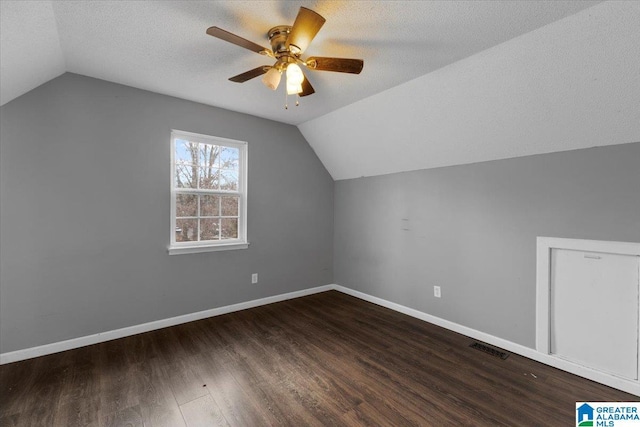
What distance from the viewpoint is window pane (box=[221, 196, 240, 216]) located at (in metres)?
3.52

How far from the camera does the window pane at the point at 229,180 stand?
11.5 feet

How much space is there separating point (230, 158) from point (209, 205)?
2.19 feet

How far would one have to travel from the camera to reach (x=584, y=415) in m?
1.78

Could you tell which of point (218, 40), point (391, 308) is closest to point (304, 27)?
point (218, 40)

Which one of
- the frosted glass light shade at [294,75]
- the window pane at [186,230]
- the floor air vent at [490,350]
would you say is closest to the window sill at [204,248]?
the window pane at [186,230]

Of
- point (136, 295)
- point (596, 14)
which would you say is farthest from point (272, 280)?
point (596, 14)

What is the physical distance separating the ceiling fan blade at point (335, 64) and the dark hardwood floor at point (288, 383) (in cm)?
230

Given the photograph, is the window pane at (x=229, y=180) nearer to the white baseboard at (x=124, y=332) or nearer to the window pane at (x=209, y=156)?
the window pane at (x=209, y=156)

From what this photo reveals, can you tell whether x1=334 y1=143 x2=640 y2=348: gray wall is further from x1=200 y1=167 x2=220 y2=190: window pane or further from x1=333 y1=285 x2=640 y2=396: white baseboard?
x1=200 y1=167 x2=220 y2=190: window pane

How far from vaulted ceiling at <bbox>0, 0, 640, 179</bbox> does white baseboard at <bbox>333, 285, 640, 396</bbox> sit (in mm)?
1776

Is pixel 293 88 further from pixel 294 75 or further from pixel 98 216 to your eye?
pixel 98 216

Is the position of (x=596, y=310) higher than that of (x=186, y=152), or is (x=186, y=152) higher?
(x=186, y=152)

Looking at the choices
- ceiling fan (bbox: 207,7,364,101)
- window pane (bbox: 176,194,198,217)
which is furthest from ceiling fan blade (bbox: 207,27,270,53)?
window pane (bbox: 176,194,198,217)

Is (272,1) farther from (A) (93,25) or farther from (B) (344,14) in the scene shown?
(A) (93,25)
